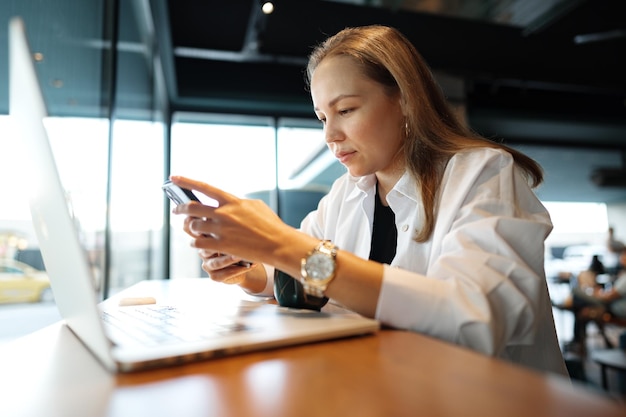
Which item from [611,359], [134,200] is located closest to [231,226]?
[134,200]

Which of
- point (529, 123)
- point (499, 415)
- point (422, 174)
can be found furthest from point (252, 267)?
point (529, 123)

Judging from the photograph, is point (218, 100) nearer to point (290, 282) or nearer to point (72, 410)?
point (290, 282)

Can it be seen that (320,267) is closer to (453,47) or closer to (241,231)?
(241,231)

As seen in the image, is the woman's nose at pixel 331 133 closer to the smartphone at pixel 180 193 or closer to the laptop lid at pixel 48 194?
the smartphone at pixel 180 193

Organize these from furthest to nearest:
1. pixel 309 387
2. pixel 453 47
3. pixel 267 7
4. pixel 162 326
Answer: pixel 453 47 < pixel 267 7 < pixel 162 326 < pixel 309 387

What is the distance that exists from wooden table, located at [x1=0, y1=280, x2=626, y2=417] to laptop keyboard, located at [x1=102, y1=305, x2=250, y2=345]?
0.19 ft

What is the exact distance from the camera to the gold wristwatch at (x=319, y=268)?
640 mm

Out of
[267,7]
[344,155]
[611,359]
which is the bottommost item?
[611,359]

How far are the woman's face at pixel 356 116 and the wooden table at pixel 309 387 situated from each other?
70cm

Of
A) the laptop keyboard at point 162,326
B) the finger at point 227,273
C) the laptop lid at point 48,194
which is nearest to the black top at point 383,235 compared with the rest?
the finger at point 227,273

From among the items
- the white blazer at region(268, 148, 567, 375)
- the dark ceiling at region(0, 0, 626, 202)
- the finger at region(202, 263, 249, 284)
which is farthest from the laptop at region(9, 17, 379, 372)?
the dark ceiling at region(0, 0, 626, 202)

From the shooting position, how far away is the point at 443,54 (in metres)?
4.20

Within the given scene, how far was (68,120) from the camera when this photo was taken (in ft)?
4.32

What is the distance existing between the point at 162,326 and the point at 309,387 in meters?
0.30
